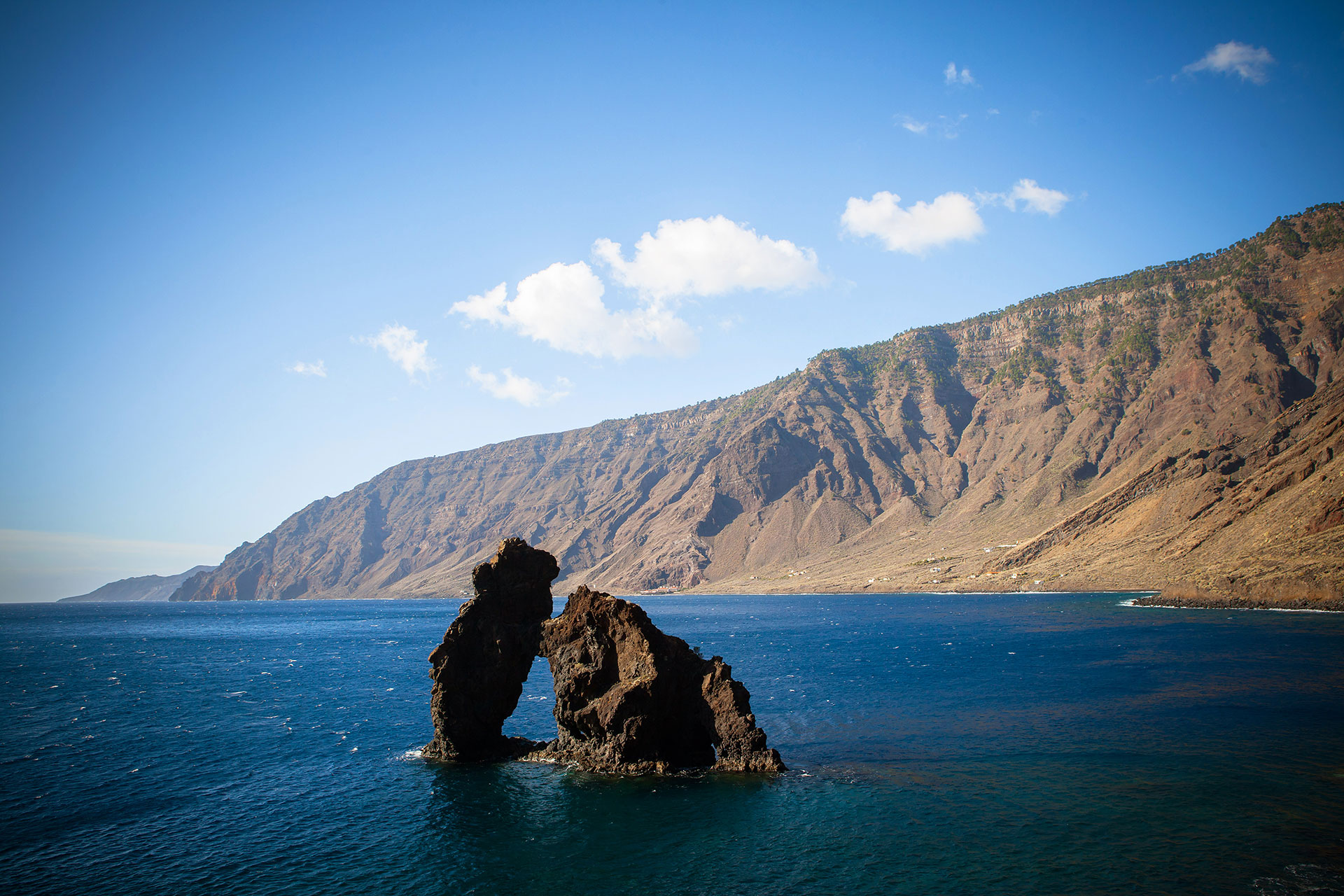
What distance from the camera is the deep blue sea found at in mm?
25609

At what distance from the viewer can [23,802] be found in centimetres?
3481

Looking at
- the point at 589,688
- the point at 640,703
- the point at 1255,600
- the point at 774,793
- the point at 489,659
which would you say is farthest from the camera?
the point at 1255,600

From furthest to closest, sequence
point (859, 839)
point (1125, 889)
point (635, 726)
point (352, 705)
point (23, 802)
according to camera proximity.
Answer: point (352, 705), point (635, 726), point (23, 802), point (859, 839), point (1125, 889)

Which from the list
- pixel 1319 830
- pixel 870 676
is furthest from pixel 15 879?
pixel 870 676

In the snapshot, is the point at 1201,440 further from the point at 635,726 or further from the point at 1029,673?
the point at 635,726

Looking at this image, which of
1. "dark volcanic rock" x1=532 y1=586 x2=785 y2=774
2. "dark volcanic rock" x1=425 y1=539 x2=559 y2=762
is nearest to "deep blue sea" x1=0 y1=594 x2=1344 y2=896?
"dark volcanic rock" x1=532 y1=586 x2=785 y2=774

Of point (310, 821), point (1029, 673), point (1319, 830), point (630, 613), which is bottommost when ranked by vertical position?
point (1029, 673)

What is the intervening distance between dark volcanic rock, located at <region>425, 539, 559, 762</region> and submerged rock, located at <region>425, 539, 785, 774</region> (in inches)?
2.3

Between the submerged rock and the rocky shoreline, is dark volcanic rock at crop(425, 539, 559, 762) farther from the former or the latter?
the rocky shoreline

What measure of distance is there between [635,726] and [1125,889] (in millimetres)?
21880

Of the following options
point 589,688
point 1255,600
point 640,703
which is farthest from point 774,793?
point 1255,600

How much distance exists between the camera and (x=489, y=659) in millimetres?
42312

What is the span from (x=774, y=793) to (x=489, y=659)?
18292mm

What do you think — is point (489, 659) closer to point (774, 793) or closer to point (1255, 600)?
point (774, 793)
